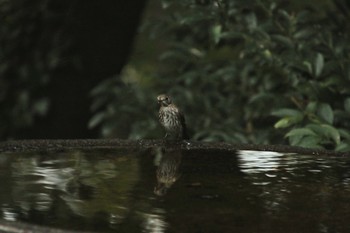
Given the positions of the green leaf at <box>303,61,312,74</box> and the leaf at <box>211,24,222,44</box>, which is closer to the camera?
the green leaf at <box>303,61,312,74</box>

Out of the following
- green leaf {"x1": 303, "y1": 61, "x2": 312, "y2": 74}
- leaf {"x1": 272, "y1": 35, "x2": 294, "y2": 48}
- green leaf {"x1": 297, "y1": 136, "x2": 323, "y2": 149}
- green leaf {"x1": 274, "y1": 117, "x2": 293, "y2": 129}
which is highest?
leaf {"x1": 272, "y1": 35, "x2": 294, "y2": 48}

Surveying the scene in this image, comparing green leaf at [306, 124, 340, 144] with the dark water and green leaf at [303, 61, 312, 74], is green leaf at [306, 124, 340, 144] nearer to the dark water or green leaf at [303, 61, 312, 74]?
green leaf at [303, 61, 312, 74]

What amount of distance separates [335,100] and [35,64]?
222 cm

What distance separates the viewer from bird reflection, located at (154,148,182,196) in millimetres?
2673

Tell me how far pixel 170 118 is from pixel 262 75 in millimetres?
1541

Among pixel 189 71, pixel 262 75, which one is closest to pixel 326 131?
pixel 262 75

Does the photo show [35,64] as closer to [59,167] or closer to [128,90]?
[128,90]

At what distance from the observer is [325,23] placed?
513 centimetres

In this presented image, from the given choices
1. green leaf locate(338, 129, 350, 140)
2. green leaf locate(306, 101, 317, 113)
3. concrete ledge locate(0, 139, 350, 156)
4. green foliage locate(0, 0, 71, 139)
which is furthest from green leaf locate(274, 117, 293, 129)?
→ green foliage locate(0, 0, 71, 139)

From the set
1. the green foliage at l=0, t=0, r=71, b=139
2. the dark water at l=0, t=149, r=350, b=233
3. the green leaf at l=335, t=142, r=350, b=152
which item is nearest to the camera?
the dark water at l=0, t=149, r=350, b=233

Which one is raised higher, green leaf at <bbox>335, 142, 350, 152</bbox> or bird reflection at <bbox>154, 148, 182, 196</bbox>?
green leaf at <bbox>335, 142, 350, 152</bbox>

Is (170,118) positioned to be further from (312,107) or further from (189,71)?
(189,71)

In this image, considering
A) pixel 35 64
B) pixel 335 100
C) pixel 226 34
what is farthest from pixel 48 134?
pixel 335 100

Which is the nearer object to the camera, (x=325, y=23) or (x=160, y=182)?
(x=160, y=182)
